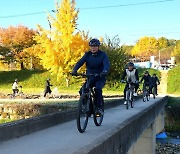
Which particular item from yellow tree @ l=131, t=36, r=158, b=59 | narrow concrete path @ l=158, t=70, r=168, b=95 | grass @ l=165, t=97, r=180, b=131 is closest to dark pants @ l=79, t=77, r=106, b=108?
grass @ l=165, t=97, r=180, b=131

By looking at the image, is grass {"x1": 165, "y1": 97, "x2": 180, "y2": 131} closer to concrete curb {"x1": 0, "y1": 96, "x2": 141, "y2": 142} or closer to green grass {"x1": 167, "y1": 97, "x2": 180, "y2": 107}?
green grass {"x1": 167, "y1": 97, "x2": 180, "y2": 107}

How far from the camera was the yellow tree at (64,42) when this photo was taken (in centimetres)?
3953

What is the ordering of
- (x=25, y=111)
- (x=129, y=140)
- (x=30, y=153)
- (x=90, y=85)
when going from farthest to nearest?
(x=25, y=111) < (x=129, y=140) < (x=90, y=85) < (x=30, y=153)

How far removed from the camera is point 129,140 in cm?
888

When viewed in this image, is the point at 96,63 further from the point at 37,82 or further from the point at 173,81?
the point at 37,82

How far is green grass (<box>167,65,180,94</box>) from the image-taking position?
155ft

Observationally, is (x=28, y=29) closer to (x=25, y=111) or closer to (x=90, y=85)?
(x=25, y=111)

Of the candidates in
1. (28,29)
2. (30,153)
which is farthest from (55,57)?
(30,153)

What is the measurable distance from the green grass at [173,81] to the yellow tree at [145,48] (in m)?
60.6

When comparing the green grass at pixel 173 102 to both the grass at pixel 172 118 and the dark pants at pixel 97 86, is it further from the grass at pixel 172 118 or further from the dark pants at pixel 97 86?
the dark pants at pixel 97 86

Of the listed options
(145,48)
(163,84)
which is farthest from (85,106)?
(145,48)

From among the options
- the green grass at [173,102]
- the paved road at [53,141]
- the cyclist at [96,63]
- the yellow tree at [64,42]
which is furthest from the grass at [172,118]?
the cyclist at [96,63]

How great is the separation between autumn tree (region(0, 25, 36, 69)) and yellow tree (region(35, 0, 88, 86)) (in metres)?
20.2

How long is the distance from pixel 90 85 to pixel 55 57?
3166 cm
